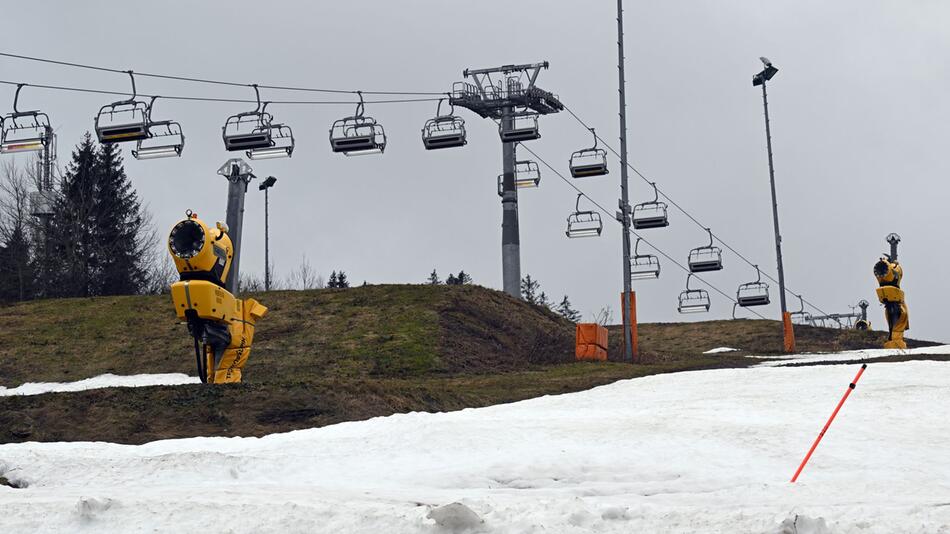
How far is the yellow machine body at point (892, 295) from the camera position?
114 feet

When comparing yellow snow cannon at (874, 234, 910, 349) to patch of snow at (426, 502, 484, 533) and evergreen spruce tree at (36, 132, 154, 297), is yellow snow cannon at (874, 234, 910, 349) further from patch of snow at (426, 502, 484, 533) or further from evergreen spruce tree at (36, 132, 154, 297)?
evergreen spruce tree at (36, 132, 154, 297)

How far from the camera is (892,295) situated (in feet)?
115

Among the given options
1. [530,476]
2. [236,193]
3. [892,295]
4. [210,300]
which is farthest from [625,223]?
[530,476]

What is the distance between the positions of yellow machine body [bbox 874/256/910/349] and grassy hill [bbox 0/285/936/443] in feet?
16.1

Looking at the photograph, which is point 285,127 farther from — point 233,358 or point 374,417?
point 374,417

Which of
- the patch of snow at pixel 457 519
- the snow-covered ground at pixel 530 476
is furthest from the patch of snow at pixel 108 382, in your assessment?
the patch of snow at pixel 457 519

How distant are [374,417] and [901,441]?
7.40 meters

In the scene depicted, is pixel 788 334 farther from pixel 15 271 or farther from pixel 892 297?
pixel 15 271

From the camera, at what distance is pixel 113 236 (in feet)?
214

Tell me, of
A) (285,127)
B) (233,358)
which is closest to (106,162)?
(285,127)

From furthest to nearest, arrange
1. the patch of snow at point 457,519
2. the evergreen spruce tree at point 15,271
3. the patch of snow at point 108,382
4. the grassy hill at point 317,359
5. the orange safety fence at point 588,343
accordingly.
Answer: the evergreen spruce tree at point 15,271
the orange safety fence at point 588,343
the patch of snow at point 108,382
the grassy hill at point 317,359
the patch of snow at point 457,519

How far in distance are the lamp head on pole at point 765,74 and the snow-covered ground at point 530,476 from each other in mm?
26959

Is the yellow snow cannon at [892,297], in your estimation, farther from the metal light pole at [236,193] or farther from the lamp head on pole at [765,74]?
the metal light pole at [236,193]

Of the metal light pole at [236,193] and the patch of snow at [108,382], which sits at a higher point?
the metal light pole at [236,193]
